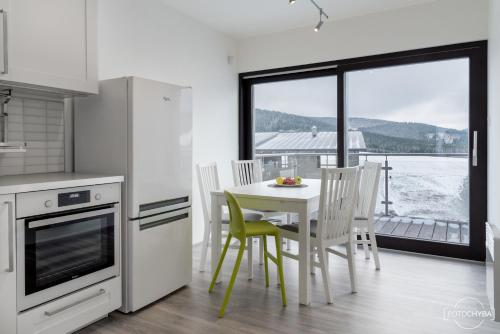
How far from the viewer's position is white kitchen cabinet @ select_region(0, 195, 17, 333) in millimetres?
1766

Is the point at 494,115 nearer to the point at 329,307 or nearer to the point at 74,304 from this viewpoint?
the point at 329,307

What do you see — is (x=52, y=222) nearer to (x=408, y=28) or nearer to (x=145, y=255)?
(x=145, y=255)

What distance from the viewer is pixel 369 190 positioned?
3.35 m

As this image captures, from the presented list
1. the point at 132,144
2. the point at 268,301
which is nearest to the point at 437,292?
the point at 268,301

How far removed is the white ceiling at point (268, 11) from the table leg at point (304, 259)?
7.45 ft

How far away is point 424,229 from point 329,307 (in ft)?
6.26

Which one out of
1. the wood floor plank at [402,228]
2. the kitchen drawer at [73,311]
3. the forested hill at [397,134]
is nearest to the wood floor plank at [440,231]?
the wood floor plank at [402,228]

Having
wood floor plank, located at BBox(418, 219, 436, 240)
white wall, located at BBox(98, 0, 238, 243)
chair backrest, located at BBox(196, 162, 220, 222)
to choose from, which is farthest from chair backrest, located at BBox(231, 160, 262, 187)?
wood floor plank, located at BBox(418, 219, 436, 240)

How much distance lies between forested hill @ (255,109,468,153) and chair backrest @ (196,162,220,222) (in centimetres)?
160

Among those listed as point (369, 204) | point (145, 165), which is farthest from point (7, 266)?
point (369, 204)

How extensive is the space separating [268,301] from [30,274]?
5.06ft

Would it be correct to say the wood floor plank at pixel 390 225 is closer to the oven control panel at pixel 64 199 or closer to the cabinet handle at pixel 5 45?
the oven control panel at pixel 64 199

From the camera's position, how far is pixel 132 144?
2389 mm

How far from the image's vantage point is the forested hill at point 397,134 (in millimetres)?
3680
